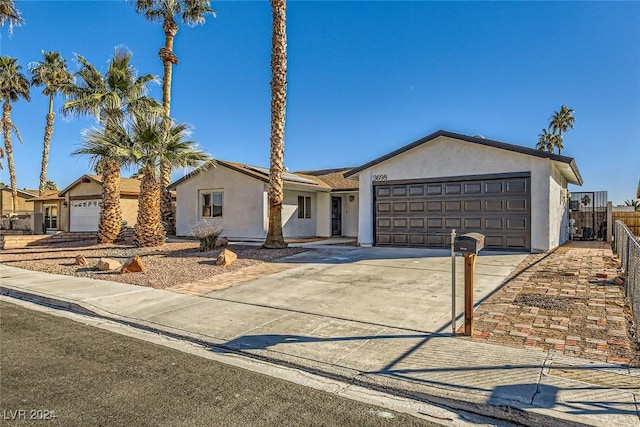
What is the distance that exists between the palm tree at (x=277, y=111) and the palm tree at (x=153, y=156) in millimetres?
3986

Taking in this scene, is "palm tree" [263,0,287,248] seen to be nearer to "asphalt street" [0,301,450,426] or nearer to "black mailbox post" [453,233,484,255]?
"asphalt street" [0,301,450,426]

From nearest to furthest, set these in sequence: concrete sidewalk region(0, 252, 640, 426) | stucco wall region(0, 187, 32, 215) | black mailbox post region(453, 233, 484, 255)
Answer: concrete sidewalk region(0, 252, 640, 426) → black mailbox post region(453, 233, 484, 255) → stucco wall region(0, 187, 32, 215)

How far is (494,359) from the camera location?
14.8ft

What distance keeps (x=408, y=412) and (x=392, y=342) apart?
5.59 feet

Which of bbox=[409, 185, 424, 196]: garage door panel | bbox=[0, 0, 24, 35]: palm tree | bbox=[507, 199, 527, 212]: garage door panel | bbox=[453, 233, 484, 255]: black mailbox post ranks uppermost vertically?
bbox=[0, 0, 24, 35]: palm tree

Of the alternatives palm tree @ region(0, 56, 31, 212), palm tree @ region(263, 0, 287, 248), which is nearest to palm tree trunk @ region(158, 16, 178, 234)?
palm tree @ region(263, 0, 287, 248)

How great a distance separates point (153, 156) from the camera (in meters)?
15.2

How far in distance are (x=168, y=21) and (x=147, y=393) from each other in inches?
947

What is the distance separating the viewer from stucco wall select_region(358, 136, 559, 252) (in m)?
12.2

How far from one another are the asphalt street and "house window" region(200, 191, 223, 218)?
15.6m

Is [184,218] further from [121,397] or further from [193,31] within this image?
[121,397]

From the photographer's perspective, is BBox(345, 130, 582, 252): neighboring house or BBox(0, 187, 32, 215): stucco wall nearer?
BBox(345, 130, 582, 252): neighboring house

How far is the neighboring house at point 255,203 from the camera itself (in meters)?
19.1

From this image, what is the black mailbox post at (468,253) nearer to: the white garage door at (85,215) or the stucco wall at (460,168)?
the stucco wall at (460,168)
